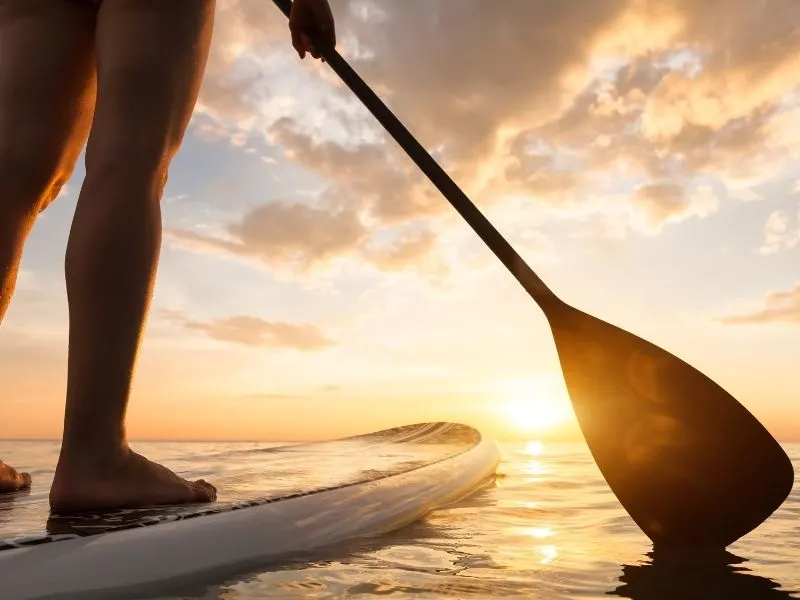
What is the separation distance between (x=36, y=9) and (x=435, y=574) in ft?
5.15

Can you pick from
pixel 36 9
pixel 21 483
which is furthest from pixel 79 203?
pixel 21 483

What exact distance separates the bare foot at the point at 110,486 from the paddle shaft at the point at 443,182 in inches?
46.9

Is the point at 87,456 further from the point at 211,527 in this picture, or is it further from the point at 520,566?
the point at 520,566

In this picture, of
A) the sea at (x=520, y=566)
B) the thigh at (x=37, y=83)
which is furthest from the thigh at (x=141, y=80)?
the sea at (x=520, y=566)

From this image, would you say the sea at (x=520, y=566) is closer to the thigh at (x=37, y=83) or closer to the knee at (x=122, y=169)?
the knee at (x=122, y=169)

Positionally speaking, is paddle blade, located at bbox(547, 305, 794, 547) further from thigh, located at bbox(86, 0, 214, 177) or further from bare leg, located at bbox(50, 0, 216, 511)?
thigh, located at bbox(86, 0, 214, 177)

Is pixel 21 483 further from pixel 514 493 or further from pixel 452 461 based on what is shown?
pixel 514 493

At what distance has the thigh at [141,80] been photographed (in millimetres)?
1589

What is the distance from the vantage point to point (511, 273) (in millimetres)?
2299

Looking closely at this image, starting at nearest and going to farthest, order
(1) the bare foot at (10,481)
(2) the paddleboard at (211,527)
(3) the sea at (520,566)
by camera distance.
A: (2) the paddleboard at (211,527)
(3) the sea at (520,566)
(1) the bare foot at (10,481)

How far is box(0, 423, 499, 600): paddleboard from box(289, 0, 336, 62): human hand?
128 cm

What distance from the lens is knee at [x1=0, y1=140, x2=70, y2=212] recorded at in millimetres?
1697

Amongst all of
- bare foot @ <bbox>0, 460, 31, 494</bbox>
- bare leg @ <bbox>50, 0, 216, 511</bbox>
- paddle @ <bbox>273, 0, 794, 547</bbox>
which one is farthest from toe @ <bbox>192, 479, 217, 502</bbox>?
paddle @ <bbox>273, 0, 794, 547</bbox>

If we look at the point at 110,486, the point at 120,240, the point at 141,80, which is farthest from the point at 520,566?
the point at 141,80
